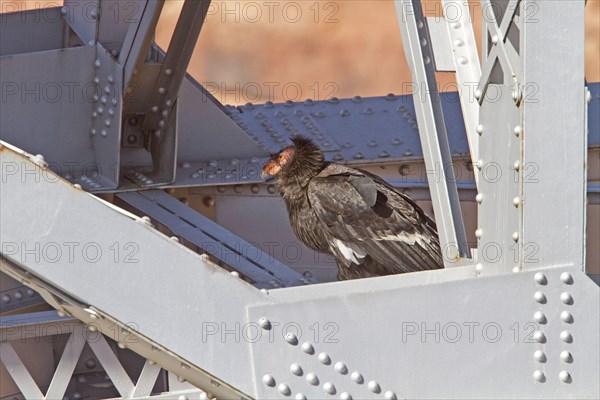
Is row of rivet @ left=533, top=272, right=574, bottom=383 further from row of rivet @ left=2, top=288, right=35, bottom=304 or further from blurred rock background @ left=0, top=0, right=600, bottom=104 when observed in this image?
→ blurred rock background @ left=0, top=0, right=600, bottom=104

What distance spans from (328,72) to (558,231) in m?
14.3

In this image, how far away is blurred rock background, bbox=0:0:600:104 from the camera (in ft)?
55.8

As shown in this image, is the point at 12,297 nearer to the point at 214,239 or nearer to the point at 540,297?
the point at 214,239

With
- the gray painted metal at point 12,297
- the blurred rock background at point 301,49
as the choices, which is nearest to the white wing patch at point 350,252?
the gray painted metal at point 12,297

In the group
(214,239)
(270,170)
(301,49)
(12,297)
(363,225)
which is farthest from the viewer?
(301,49)

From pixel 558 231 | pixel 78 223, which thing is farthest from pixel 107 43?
pixel 558 231

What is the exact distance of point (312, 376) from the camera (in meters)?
3.14

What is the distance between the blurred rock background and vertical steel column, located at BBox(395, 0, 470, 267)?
13151 millimetres

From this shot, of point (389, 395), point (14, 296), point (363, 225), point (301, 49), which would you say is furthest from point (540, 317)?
point (301, 49)

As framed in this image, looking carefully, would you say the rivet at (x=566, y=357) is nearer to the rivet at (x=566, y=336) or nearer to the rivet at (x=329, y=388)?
the rivet at (x=566, y=336)

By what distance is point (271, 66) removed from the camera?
1712 cm

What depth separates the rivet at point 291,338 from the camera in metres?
3.12

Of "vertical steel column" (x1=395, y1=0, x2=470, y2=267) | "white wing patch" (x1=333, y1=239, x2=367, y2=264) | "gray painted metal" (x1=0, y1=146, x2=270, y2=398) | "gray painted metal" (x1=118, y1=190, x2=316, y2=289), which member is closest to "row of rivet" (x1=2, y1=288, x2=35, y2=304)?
"gray painted metal" (x1=118, y1=190, x2=316, y2=289)

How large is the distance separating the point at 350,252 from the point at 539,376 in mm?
2746
